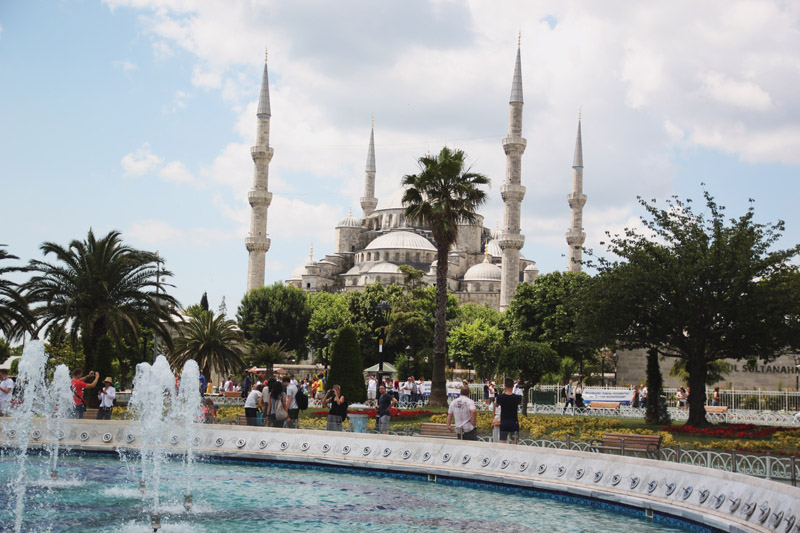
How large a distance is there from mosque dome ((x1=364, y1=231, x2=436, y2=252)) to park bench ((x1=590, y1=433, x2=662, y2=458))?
66.0 metres

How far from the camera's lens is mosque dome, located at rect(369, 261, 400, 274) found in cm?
7229

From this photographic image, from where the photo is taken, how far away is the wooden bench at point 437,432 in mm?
12352

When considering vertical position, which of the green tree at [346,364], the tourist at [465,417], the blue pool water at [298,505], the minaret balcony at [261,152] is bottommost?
the blue pool water at [298,505]

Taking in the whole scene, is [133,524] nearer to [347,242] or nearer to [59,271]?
[59,271]

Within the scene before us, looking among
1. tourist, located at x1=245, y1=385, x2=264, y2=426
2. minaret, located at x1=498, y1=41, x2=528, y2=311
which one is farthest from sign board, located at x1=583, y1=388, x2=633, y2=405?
minaret, located at x1=498, y1=41, x2=528, y2=311

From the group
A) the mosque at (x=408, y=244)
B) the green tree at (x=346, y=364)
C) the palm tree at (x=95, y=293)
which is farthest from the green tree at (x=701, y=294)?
the mosque at (x=408, y=244)

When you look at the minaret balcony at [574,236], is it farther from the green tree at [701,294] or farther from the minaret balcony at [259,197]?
the green tree at [701,294]

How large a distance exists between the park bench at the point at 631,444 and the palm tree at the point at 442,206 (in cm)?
1107

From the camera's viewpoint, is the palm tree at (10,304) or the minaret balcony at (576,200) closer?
the palm tree at (10,304)

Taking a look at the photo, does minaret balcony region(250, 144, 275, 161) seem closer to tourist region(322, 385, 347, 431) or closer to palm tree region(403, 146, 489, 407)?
palm tree region(403, 146, 489, 407)

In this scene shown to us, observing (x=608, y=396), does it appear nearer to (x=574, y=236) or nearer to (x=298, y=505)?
(x=298, y=505)

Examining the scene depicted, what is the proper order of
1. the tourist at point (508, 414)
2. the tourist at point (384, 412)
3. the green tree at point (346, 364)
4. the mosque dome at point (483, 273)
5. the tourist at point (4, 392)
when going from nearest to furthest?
the tourist at point (508, 414)
the tourist at point (4, 392)
the tourist at point (384, 412)
the green tree at point (346, 364)
the mosque dome at point (483, 273)

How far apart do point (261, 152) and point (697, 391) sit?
41131mm

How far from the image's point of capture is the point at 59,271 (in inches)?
760
